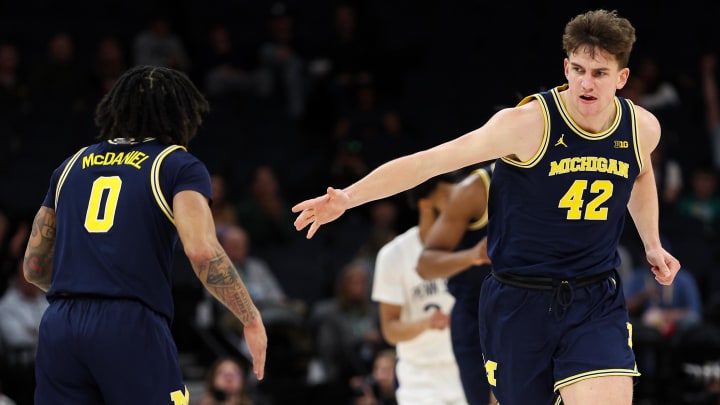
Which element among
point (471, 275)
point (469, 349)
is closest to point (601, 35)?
point (471, 275)

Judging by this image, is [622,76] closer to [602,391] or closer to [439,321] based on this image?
[602,391]

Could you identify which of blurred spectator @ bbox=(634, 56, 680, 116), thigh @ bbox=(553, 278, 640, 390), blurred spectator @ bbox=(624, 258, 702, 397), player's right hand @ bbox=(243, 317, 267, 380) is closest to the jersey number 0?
player's right hand @ bbox=(243, 317, 267, 380)

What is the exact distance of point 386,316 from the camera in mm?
7895

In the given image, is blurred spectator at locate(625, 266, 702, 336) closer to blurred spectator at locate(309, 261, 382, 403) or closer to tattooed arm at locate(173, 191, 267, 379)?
blurred spectator at locate(309, 261, 382, 403)

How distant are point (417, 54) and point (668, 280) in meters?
10.4

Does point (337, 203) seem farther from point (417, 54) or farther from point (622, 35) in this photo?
point (417, 54)

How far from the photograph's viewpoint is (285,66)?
15586 mm

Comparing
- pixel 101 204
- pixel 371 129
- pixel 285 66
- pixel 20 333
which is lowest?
pixel 20 333

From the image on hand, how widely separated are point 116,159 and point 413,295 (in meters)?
2.98

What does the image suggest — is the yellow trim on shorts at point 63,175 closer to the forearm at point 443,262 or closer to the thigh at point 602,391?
the forearm at point 443,262

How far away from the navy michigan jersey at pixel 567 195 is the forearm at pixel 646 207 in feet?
0.94

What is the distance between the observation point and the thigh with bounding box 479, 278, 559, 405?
563 cm

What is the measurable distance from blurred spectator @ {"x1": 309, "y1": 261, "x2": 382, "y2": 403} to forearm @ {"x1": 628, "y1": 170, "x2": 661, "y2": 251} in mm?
5524

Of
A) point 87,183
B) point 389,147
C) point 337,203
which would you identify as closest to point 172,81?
point 87,183
